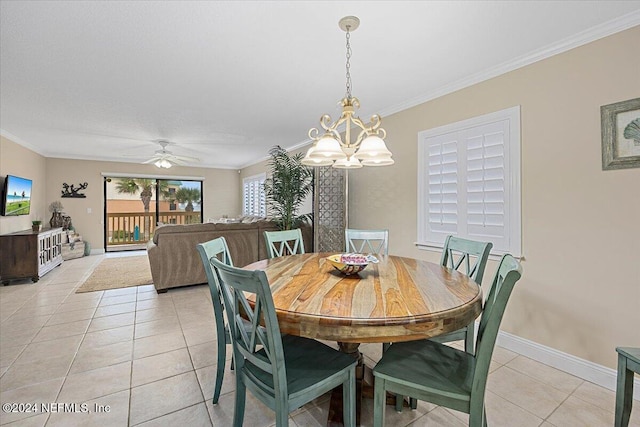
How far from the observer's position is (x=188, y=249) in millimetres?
4062

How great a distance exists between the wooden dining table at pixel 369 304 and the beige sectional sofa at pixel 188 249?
2.67 meters

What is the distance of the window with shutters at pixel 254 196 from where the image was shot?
725 cm

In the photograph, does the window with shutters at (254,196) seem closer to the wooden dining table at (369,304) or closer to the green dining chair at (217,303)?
the green dining chair at (217,303)

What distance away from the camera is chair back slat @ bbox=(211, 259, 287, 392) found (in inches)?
42.3

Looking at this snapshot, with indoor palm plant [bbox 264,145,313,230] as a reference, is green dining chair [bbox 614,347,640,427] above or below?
below

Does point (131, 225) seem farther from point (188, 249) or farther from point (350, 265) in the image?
point (350, 265)

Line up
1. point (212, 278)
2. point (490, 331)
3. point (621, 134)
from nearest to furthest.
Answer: point (490, 331)
point (212, 278)
point (621, 134)

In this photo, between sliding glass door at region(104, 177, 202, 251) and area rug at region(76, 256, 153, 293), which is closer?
area rug at region(76, 256, 153, 293)

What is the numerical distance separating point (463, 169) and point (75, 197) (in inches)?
323

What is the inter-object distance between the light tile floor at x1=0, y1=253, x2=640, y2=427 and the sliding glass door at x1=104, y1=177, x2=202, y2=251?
5.03 m

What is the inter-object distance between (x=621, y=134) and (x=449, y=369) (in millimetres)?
1922

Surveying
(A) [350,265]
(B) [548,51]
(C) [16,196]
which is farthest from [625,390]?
(C) [16,196]

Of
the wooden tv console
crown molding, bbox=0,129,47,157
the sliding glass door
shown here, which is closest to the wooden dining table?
the wooden tv console

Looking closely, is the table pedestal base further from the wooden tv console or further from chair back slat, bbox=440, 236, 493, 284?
the wooden tv console
